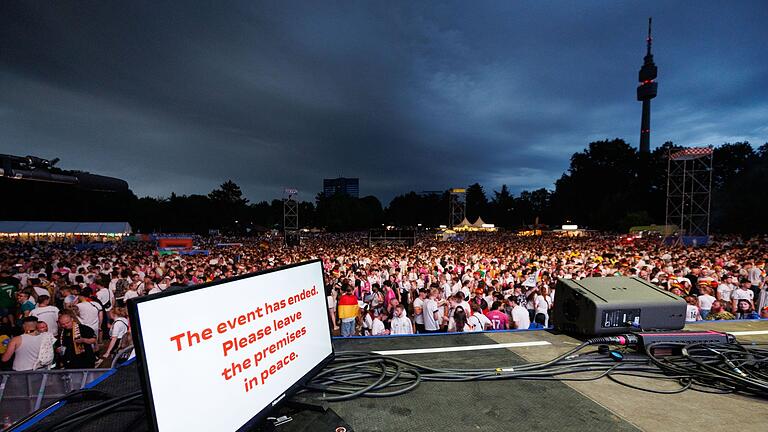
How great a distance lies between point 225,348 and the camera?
1.58m

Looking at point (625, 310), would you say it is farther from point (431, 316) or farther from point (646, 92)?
point (646, 92)

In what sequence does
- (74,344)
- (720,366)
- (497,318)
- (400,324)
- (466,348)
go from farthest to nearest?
(497,318), (400,324), (74,344), (466,348), (720,366)

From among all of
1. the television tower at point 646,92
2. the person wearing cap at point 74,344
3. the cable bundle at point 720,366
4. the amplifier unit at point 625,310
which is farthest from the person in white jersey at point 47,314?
the television tower at point 646,92

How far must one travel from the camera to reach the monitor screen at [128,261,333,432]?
125cm

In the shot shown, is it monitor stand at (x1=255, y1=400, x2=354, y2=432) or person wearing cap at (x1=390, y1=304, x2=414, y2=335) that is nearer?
monitor stand at (x1=255, y1=400, x2=354, y2=432)

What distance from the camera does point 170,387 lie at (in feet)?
4.24

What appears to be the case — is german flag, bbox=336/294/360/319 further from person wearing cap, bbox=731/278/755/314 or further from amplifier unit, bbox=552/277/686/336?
person wearing cap, bbox=731/278/755/314

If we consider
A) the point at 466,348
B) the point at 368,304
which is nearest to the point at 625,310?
the point at 466,348

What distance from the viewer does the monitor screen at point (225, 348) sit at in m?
1.25

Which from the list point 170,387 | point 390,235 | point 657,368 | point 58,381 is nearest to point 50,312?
point 58,381

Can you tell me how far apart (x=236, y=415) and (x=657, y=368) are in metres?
3.16

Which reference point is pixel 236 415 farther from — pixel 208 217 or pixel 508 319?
pixel 208 217

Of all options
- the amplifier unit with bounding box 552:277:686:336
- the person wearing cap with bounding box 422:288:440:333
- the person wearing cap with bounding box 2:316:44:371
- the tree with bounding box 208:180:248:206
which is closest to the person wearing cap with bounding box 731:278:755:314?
the person wearing cap with bounding box 422:288:440:333

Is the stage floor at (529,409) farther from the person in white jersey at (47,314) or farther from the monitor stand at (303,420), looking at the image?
the person in white jersey at (47,314)
